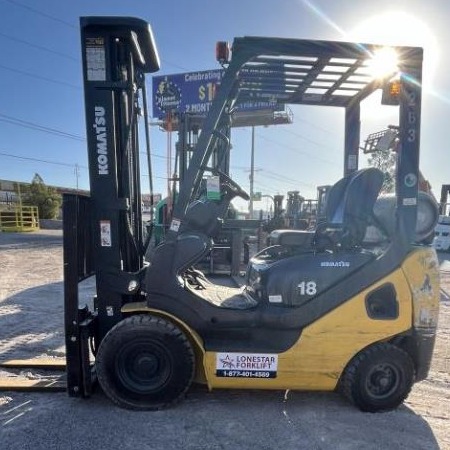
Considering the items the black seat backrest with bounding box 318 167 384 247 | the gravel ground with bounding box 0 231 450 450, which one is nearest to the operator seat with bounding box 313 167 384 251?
the black seat backrest with bounding box 318 167 384 247

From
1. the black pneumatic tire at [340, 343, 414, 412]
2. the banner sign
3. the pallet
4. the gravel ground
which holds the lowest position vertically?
the gravel ground

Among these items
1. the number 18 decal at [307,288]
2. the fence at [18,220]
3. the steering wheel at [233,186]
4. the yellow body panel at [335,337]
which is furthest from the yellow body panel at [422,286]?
the fence at [18,220]

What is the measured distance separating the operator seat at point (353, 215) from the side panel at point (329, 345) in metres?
0.47

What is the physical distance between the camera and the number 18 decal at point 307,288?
11.8 ft

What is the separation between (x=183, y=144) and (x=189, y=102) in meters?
23.6

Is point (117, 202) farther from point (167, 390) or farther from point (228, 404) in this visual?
point (228, 404)

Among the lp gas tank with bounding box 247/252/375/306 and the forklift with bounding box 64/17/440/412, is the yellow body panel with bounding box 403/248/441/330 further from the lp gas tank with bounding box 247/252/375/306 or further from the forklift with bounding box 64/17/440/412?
the lp gas tank with bounding box 247/252/375/306

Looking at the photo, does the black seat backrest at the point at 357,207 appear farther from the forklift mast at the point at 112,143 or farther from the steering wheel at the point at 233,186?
A: the forklift mast at the point at 112,143

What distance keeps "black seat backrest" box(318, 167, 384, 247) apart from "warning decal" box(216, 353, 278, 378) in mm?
1210

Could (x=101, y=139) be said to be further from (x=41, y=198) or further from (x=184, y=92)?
(x=41, y=198)

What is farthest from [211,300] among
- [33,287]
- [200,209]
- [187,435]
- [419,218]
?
[33,287]

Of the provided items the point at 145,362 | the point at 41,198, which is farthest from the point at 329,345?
the point at 41,198

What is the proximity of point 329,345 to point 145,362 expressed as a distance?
1.56 metres

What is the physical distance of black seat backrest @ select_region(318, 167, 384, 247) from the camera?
12.0 feet
